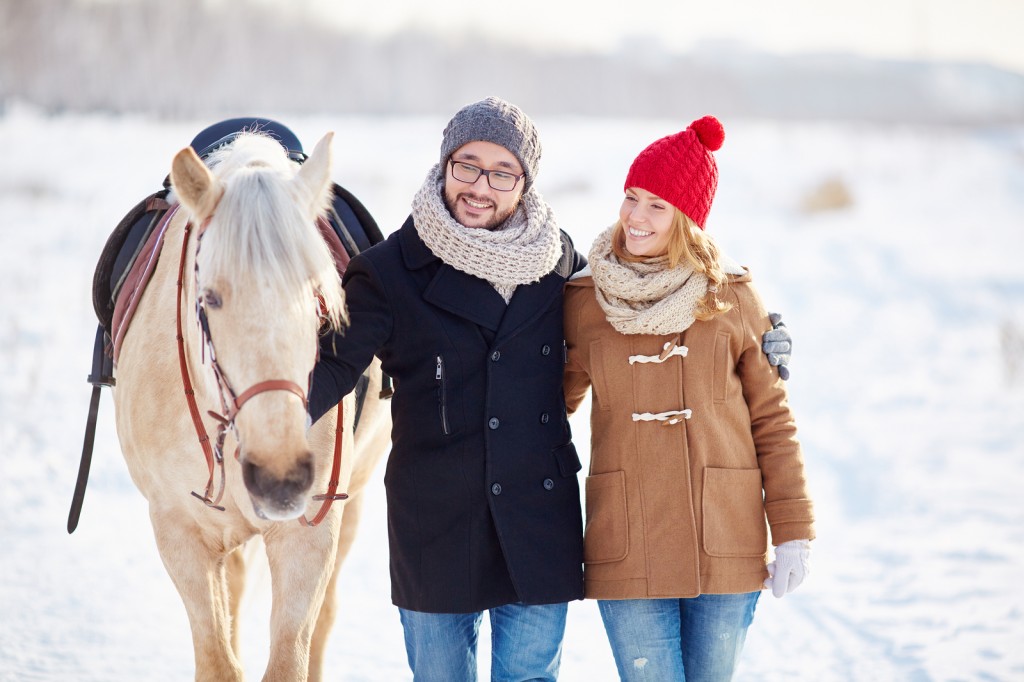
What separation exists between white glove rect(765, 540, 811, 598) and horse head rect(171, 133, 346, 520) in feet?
3.96

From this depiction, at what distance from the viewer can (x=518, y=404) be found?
230 cm

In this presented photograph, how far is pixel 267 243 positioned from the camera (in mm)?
1857

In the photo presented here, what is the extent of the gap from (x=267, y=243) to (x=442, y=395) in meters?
0.65

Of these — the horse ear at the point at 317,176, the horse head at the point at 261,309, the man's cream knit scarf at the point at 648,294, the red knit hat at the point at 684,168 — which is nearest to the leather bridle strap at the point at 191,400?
the horse head at the point at 261,309

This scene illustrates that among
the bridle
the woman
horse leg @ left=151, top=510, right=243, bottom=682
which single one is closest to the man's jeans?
the woman

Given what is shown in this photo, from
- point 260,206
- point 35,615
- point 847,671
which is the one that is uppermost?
point 260,206

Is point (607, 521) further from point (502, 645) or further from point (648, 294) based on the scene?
point (648, 294)

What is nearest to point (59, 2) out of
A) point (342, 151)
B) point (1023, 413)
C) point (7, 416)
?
point (342, 151)

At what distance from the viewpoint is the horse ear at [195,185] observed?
6.30ft

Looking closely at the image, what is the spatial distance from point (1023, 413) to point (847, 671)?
5.20 meters

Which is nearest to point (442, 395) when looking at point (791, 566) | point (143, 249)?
point (791, 566)

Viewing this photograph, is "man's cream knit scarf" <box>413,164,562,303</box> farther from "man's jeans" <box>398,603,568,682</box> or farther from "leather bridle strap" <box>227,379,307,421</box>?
"man's jeans" <box>398,603,568,682</box>

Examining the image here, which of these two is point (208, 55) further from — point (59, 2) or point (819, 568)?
point (819, 568)

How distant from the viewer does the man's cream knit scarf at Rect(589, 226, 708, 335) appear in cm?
224
